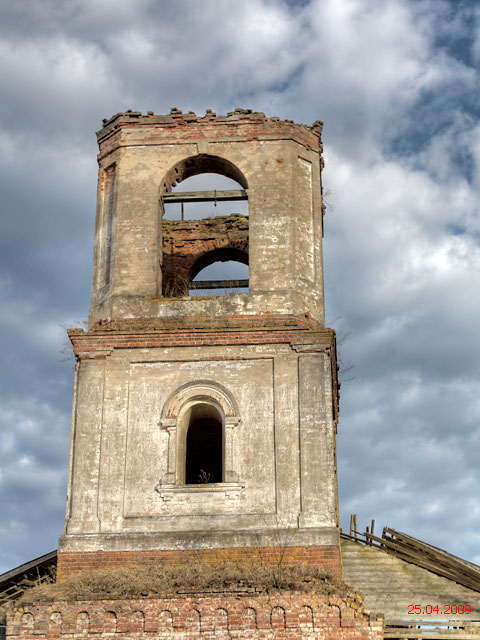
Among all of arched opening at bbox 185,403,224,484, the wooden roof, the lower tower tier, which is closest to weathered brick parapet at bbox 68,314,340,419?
the lower tower tier

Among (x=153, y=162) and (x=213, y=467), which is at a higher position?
(x=153, y=162)

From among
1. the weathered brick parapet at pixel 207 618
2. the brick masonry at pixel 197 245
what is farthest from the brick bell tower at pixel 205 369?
the brick masonry at pixel 197 245

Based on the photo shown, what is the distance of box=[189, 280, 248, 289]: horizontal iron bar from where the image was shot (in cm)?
2188

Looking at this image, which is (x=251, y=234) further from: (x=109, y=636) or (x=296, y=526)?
(x=109, y=636)

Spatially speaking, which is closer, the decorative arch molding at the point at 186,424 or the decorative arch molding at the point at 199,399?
the decorative arch molding at the point at 186,424

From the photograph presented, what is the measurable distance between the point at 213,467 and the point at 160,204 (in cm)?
610

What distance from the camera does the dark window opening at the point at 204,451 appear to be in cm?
2158

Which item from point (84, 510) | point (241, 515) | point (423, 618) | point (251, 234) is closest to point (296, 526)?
point (241, 515)

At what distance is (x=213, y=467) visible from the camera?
894 inches

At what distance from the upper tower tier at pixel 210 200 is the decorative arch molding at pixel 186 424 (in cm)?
155

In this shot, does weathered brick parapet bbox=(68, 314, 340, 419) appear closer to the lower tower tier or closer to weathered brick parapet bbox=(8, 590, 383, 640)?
the lower tower tier

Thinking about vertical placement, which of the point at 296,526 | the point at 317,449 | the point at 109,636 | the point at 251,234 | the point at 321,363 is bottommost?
the point at 109,636
